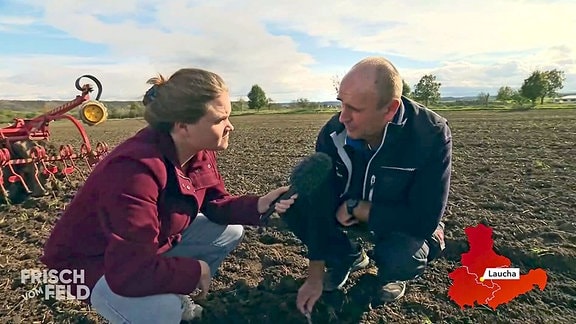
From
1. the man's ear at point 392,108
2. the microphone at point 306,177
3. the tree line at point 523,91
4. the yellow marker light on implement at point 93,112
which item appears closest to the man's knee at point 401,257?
the microphone at point 306,177

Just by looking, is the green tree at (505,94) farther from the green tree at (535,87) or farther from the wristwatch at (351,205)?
the wristwatch at (351,205)

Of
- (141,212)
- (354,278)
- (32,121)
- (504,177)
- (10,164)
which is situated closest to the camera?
(141,212)

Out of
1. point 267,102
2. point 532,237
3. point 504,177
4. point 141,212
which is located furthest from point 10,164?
point 267,102

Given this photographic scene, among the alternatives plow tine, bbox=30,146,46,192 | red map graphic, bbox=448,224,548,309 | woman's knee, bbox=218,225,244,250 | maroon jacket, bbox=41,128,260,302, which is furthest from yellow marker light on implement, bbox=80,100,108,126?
red map graphic, bbox=448,224,548,309

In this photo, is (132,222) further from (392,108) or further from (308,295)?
(392,108)

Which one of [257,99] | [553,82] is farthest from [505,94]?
[257,99]

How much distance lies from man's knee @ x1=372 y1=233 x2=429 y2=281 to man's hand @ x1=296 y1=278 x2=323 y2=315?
1.33 feet

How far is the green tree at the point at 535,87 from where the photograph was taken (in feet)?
212

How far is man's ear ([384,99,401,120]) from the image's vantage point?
2.68m

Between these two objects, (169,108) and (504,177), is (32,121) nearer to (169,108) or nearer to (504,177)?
(169,108)

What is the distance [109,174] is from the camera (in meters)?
2.04

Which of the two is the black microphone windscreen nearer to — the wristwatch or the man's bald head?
the wristwatch

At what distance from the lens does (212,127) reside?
2309 millimetres

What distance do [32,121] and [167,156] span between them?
4320 mm
